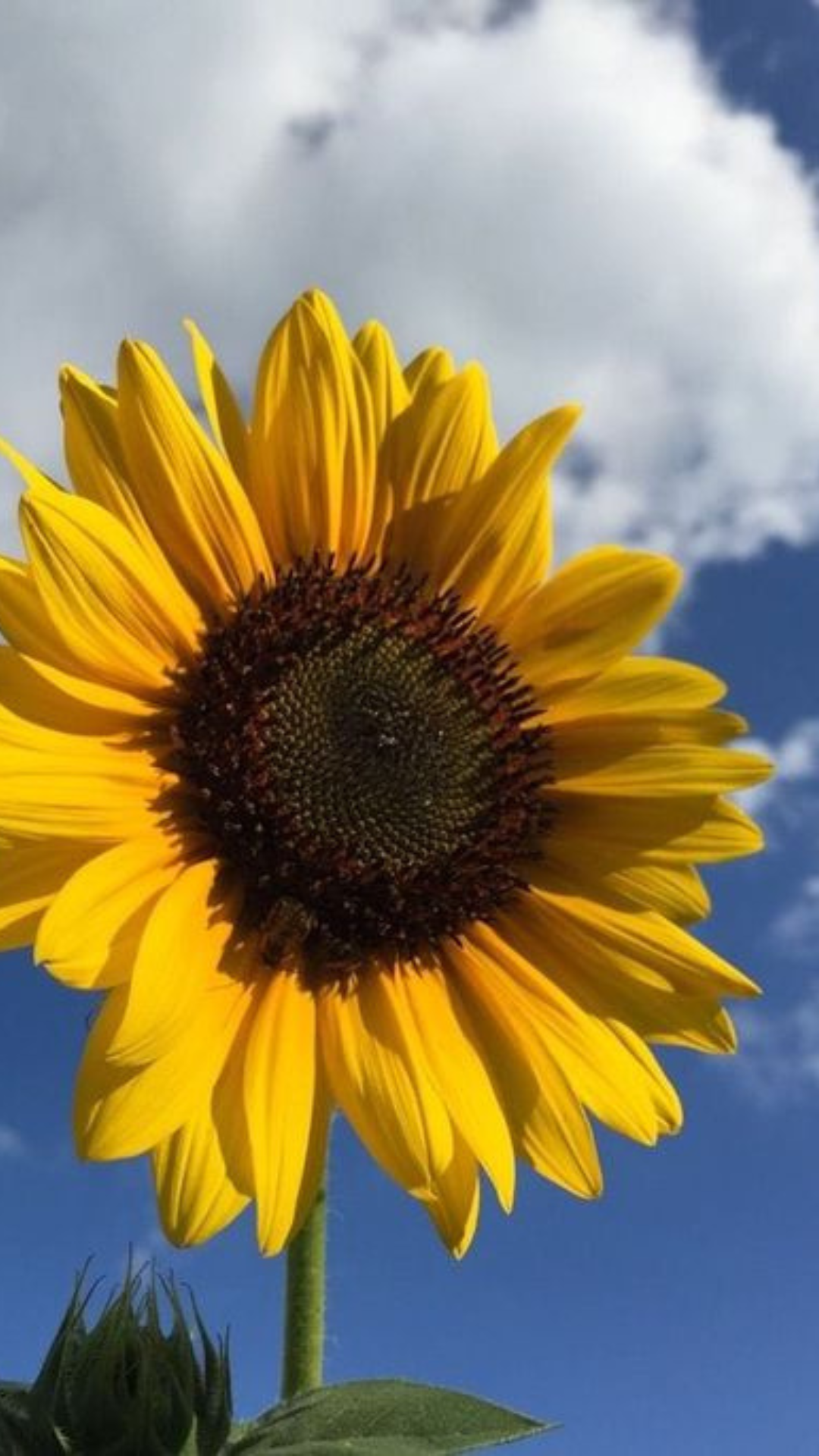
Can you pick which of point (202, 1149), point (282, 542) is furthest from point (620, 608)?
point (202, 1149)

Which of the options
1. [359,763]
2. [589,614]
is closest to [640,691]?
[589,614]

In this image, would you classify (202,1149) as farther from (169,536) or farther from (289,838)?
(169,536)

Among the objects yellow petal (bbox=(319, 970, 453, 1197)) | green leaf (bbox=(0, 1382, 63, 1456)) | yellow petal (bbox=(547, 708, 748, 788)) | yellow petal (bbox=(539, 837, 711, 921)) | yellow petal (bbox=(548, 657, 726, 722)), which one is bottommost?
green leaf (bbox=(0, 1382, 63, 1456))

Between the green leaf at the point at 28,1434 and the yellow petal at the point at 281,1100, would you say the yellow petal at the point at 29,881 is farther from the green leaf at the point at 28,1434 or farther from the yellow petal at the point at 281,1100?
the green leaf at the point at 28,1434

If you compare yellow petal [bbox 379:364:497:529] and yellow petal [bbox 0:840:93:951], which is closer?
yellow petal [bbox 0:840:93:951]

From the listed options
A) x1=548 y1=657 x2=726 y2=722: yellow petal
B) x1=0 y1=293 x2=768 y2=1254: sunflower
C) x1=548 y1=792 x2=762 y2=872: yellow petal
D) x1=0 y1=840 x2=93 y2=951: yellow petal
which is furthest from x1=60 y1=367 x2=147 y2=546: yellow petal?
x1=548 y1=792 x2=762 y2=872: yellow petal

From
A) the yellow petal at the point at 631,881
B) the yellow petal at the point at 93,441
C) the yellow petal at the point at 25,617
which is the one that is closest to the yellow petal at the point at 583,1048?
the yellow petal at the point at 631,881

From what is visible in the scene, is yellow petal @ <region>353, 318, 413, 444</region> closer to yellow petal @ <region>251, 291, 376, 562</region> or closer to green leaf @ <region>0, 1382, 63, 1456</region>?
yellow petal @ <region>251, 291, 376, 562</region>
